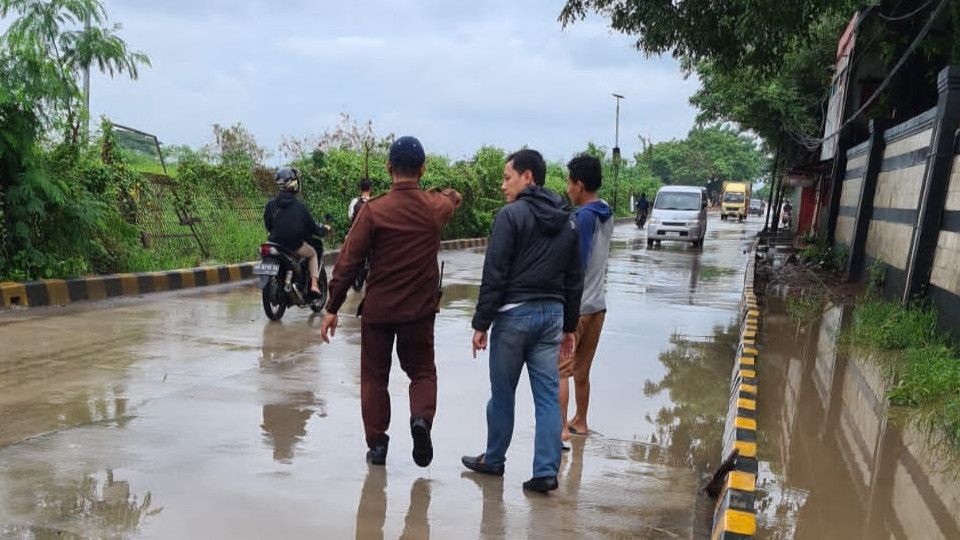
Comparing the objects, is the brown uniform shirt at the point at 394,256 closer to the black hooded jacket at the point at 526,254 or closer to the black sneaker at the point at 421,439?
the black hooded jacket at the point at 526,254

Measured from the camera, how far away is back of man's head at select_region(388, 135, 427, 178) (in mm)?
4582

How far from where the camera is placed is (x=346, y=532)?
147 inches

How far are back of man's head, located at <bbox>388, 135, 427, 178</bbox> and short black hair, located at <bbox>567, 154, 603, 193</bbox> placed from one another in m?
0.95

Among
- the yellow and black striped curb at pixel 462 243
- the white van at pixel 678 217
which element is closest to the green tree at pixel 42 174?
the yellow and black striped curb at pixel 462 243

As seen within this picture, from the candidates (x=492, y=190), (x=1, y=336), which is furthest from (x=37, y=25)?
(x=492, y=190)

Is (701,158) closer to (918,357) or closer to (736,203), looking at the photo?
(736,203)

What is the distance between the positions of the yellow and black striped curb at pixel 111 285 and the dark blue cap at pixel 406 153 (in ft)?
22.5

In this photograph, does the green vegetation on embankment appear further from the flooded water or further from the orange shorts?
the orange shorts

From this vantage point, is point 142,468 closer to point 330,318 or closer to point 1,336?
point 330,318

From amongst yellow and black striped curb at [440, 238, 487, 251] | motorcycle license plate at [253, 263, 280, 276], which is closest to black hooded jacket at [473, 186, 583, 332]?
motorcycle license plate at [253, 263, 280, 276]

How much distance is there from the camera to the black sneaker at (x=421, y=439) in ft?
14.6

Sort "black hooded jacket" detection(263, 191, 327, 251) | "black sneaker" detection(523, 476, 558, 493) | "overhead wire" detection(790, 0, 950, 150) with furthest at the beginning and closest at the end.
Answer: "black hooded jacket" detection(263, 191, 327, 251) < "overhead wire" detection(790, 0, 950, 150) < "black sneaker" detection(523, 476, 558, 493)

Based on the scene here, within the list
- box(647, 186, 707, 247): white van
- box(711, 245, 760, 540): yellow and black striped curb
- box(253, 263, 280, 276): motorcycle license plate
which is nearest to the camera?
box(711, 245, 760, 540): yellow and black striped curb

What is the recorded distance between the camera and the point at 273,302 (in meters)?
9.45
